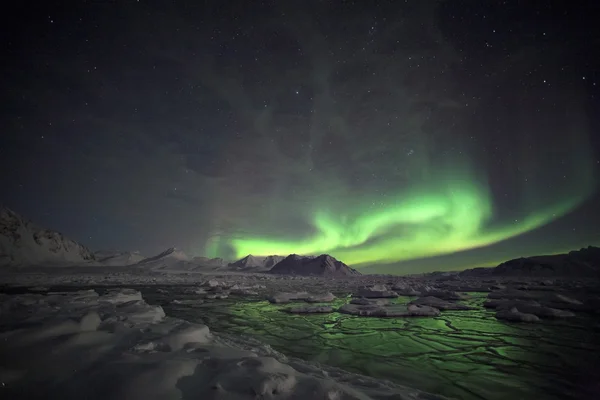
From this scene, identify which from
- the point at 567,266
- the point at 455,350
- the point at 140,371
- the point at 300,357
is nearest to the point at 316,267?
the point at 567,266

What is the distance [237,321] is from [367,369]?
26.4 feet

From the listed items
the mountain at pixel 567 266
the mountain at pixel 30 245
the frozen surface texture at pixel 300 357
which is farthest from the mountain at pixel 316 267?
the frozen surface texture at pixel 300 357

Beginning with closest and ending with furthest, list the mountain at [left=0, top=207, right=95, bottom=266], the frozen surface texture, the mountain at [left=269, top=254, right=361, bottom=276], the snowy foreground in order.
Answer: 1. the snowy foreground
2. the frozen surface texture
3. the mountain at [left=0, top=207, right=95, bottom=266]
4. the mountain at [left=269, top=254, right=361, bottom=276]

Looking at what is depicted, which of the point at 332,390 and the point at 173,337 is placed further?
the point at 173,337

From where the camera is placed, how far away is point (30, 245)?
132 metres

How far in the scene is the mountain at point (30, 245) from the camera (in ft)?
383

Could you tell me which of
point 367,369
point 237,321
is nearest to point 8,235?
point 237,321

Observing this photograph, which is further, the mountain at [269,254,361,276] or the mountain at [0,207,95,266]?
the mountain at [269,254,361,276]

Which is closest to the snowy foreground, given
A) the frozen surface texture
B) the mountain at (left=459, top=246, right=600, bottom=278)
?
the frozen surface texture

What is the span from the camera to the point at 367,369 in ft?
20.8

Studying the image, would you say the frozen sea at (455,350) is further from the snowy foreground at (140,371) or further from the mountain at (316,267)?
the mountain at (316,267)

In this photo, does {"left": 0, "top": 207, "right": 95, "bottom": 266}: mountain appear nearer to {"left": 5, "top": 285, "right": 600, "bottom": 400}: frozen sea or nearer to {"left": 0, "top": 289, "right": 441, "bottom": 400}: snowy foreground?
{"left": 5, "top": 285, "right": 600, "bottom": 400}: frozen sea

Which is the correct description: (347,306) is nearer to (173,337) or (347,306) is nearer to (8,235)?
(173,337)

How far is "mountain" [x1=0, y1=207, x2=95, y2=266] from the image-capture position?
11664 centimetres
